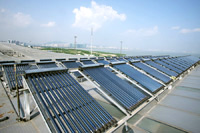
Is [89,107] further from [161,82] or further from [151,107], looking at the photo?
[161,82]

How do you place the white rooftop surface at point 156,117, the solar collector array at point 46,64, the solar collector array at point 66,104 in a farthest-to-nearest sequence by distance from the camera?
the solar collector array at point 46,64 < the white rooftop surface at point 156,117 < the solar collector array at point 66,104

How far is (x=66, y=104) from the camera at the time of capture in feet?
13.4

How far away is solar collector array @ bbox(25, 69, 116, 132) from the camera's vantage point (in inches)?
138

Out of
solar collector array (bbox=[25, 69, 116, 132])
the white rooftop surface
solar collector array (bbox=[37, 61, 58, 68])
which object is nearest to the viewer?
solar collector array (bbox=[25, 69, 116, 132])

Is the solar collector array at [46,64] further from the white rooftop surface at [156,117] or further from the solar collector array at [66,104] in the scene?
the solar collector array at [66,104]

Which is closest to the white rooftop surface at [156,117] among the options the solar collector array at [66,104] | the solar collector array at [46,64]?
the solar collector array at [66,104]

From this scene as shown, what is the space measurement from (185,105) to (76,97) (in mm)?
7126

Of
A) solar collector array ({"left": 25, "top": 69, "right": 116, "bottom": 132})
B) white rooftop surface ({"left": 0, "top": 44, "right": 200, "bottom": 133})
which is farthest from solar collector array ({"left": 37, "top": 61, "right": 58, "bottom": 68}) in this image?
solar collector array ({"left": 25, "top": 69, "right": 116, "bottom": 132})

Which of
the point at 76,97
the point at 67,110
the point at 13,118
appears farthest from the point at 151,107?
the point at 13,118

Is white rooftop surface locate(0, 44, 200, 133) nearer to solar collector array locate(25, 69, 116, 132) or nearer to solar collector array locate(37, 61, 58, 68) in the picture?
solar collector array locate(25, 69, 116, 132)

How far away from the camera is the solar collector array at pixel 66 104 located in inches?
138

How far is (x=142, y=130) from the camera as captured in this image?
5.10m

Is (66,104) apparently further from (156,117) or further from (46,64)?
(46,64)

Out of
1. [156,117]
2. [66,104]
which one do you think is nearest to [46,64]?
[66,104]
